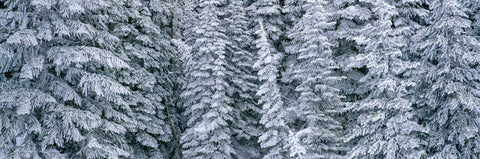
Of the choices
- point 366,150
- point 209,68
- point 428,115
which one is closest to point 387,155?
point 366,150

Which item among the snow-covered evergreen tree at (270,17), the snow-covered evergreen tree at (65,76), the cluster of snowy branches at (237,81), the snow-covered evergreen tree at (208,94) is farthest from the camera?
the snow-covered evergreen tree at (270,17)

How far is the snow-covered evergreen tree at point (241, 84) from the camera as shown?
18156 mm

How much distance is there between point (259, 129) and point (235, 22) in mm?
5620

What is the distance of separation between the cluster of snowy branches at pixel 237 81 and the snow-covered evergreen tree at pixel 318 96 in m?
0.06

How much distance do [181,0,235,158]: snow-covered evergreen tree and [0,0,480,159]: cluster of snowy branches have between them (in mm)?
69

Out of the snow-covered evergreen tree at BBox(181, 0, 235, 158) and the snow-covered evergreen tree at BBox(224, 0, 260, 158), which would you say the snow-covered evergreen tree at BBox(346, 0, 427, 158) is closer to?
the snow-covered evergreen tree at BBox(181, 0, 235, 158)

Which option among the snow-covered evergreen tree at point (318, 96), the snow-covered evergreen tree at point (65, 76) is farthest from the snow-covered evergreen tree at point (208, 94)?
the snow-covered evergreen tree at point (318, 96)

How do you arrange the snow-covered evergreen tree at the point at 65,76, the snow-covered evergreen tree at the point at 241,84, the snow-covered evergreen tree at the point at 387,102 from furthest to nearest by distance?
the snow-covered evergreen tree at the point at 241,84, the snow-covered evergreen tree at the point at 387,102, the snow-covered evergreen tree at the point at 65,76

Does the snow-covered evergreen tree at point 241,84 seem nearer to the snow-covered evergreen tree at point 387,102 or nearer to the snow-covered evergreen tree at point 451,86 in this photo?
the snow-covered evergreen tree at point 387,102

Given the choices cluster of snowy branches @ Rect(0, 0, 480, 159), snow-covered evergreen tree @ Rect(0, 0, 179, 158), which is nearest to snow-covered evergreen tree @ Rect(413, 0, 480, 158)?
cluster of snowy branches @ Rect(0, 0, 480, 159)

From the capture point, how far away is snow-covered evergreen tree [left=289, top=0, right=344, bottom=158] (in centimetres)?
1432

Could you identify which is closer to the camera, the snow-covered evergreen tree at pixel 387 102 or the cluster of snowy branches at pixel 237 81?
the cluster of snowy branches at pixel 237 81

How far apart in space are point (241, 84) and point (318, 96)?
4749 mm

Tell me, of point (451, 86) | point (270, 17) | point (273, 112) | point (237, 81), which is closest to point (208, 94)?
point (237, 81)
